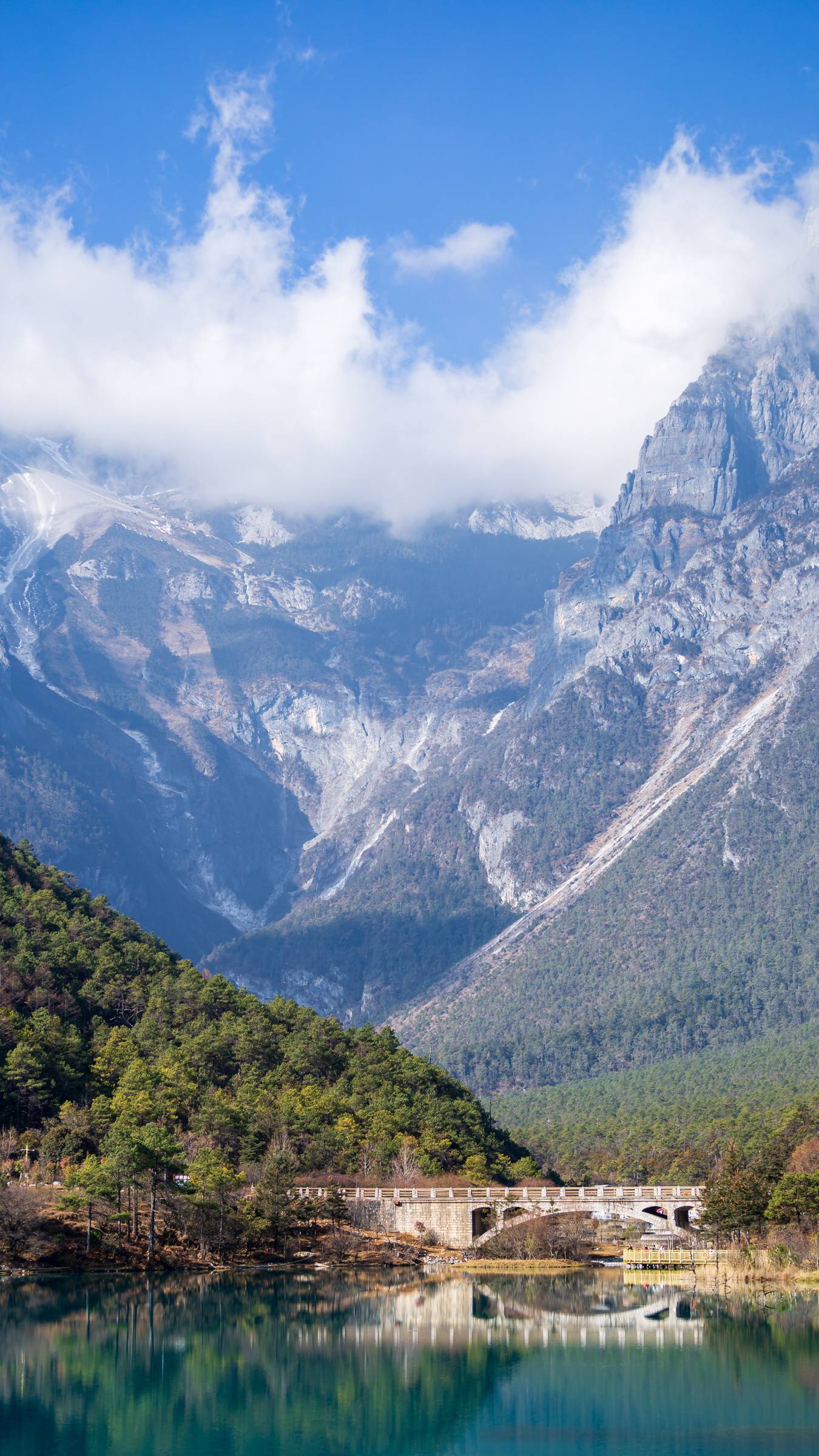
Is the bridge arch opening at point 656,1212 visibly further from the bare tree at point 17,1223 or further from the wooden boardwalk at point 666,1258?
the bare tree at point 17,1223

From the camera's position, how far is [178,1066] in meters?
143

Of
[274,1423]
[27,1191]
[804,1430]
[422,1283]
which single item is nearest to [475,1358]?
[274,1423]

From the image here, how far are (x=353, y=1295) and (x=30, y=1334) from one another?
87.0ft

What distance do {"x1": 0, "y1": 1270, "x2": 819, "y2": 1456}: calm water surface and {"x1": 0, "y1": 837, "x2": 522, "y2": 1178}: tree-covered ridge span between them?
79.9 ft

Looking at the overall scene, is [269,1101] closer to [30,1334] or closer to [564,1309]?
[564,1309]

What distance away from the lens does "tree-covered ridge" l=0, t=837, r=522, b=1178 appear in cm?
13175

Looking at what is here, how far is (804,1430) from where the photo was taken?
5950 centimetres

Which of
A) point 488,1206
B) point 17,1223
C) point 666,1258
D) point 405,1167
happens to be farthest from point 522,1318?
point 405,1167

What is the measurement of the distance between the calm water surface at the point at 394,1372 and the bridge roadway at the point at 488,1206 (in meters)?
30.7

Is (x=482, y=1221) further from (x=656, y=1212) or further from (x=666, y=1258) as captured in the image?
(x=666, y=1258)

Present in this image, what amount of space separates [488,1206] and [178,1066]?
3149 cm

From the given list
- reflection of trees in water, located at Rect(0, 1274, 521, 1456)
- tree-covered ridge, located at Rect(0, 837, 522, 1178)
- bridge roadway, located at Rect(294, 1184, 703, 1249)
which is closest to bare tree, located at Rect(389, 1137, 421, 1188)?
tree-covered ridge, located at Rect(0, 837, 522, 1178)

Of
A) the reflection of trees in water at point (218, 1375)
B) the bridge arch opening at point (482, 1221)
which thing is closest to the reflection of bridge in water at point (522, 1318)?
the reflection of trees in water at point (218, 1375)

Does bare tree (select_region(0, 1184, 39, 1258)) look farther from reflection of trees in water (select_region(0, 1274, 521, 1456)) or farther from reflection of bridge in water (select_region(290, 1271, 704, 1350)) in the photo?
reflection of bridge in water (select_region(290, 1271, 704, 1350))
